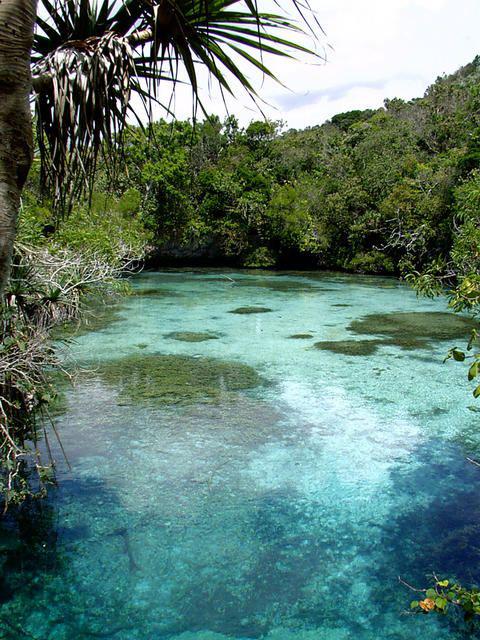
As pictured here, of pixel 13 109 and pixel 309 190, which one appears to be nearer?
pixel 13 109

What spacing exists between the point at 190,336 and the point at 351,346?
9.12 feet

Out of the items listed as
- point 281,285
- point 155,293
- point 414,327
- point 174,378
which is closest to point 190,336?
point 174,378

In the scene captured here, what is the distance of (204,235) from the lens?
86.5 feet

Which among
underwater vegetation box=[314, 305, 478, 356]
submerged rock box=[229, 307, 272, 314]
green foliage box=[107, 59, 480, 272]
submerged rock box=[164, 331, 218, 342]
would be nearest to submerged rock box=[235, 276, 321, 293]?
submerged rock box=[229, 307, 272, 314]

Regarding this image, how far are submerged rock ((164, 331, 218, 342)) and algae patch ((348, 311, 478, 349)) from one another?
2752 mm

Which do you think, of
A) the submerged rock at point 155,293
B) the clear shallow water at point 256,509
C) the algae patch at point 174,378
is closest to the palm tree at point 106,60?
the clear shallow water at point 256,509

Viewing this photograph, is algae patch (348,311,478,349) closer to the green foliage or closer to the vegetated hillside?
the green foliage

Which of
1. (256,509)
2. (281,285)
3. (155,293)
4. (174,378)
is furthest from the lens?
(281,285)

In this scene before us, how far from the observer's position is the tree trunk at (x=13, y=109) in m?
1.39

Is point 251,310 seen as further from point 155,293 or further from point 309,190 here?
point 309,190

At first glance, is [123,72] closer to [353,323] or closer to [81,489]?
[81,489]

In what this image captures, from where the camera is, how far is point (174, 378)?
7.01 m

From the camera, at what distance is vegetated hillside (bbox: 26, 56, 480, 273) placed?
66.6ft

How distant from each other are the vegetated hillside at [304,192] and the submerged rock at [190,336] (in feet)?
38.4
